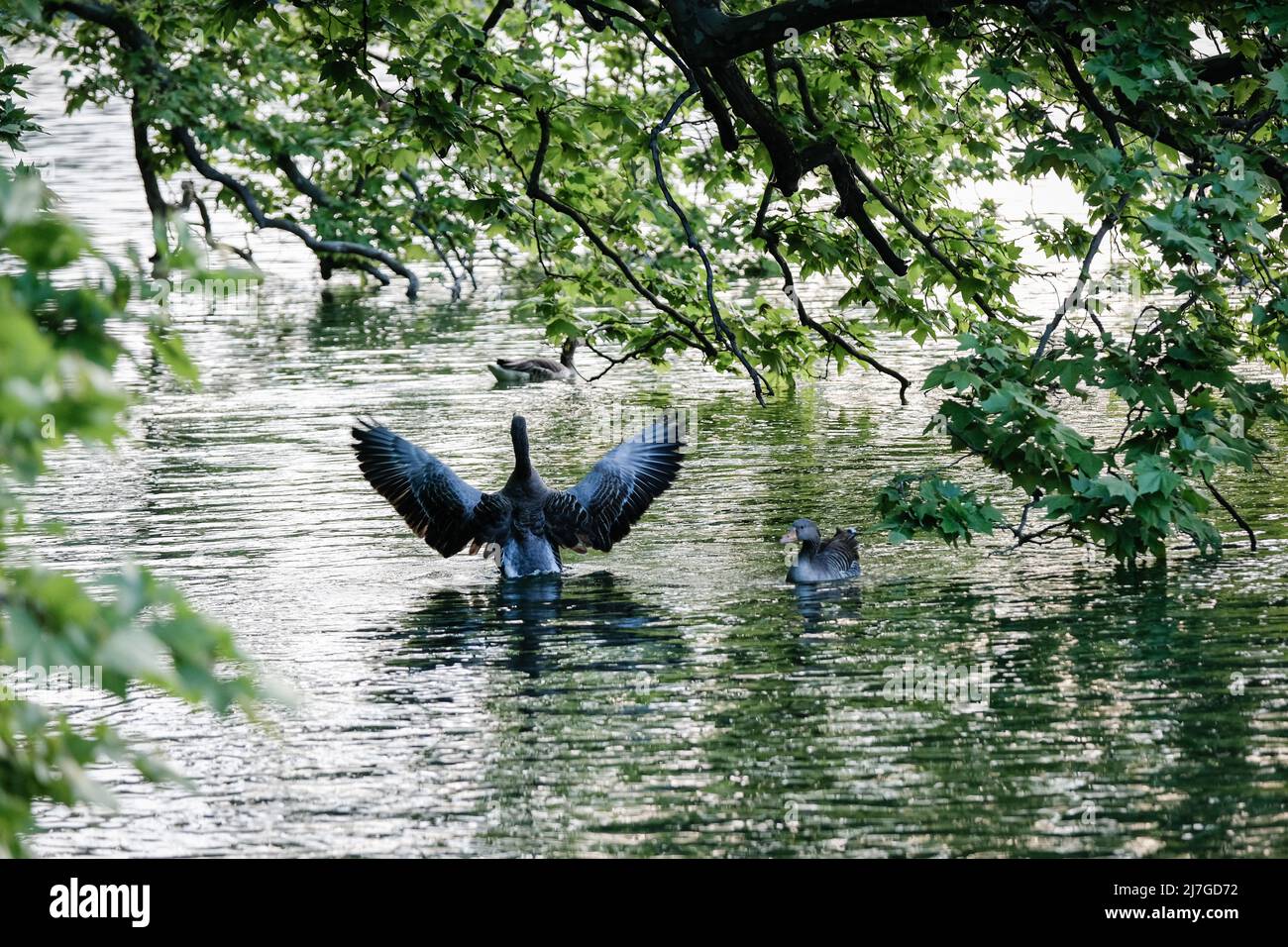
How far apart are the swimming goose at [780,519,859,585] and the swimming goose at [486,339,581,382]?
10878 mm

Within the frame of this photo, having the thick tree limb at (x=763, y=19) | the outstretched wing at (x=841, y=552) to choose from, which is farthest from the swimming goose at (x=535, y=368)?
the thick tree limb at (x=763, y=19)

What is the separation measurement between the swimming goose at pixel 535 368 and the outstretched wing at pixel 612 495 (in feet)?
29.9

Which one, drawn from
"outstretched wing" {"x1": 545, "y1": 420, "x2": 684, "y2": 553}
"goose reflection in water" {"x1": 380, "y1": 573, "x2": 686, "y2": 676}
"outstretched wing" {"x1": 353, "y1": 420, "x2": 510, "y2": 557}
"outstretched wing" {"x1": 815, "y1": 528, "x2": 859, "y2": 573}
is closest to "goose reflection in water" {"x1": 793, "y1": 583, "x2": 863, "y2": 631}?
"outstretched wing" {"x1": 815, "y1": 528, "x2": 859, "y2": 573}

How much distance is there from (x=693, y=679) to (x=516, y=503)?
4.15 metres

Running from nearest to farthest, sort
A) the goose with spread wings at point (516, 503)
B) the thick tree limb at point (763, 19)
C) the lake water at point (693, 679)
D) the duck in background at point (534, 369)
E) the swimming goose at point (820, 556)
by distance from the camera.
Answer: the lake water at point (693, 679)
the thick tree limb at point (763, 19)
the swimming goose at point (820, 556)
the goose with spread wings at point (516, 503)
the duck in background at point (534, 369)

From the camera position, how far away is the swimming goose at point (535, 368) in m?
23.5

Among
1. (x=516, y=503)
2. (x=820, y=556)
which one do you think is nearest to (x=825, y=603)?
(x=820, y=556)

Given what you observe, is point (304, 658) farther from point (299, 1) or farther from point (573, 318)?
point (299, 1)

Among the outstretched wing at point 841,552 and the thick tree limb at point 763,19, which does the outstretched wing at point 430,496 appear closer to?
the outstretched wing at point 841,552

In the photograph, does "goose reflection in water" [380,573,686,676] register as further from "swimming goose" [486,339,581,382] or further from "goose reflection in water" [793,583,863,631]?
"swimming goose" [486,339,581,382]

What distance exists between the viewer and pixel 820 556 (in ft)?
40.5

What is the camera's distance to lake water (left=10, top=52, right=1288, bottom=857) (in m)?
7.51

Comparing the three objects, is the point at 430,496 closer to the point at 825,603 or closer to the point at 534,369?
the point at 825,603

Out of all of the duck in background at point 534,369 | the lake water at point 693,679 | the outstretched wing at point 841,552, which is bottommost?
the lake water at point 693,679
